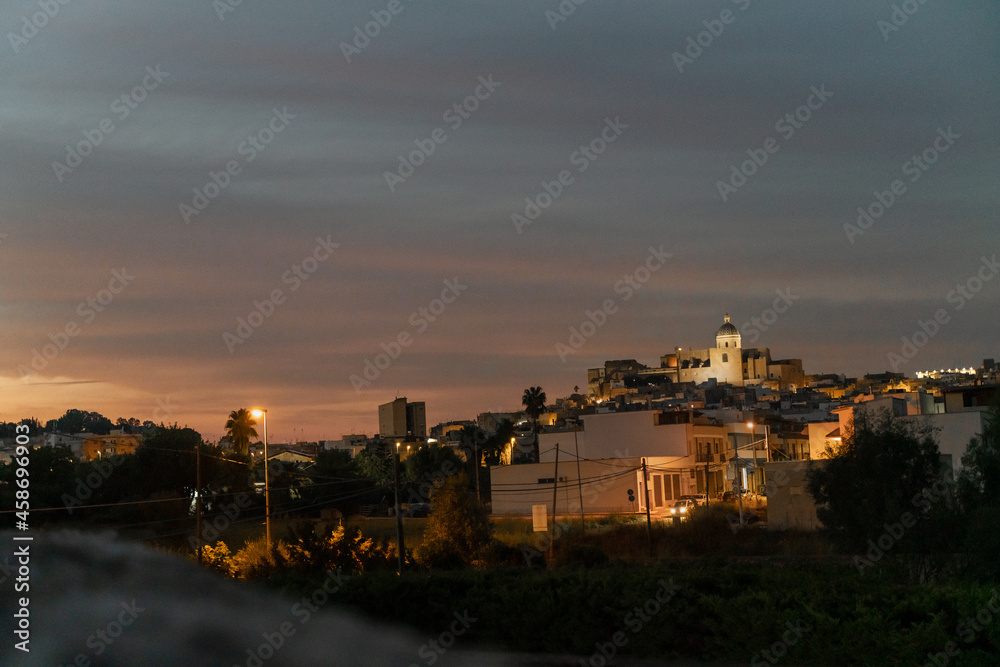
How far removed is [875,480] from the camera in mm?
29047

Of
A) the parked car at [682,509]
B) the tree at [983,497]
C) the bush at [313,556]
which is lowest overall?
the parked car at [682,509]

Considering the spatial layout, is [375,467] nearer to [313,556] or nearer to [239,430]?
[239,430]

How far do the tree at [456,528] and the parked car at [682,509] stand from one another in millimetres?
13500

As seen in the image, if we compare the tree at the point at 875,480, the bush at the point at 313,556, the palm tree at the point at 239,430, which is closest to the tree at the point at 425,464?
the palm tree at the point at 239,430

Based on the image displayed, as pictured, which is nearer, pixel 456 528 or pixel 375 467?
pixel 456 528

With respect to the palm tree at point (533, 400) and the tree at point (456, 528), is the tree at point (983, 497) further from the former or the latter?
the palm tree at point (533, 400)

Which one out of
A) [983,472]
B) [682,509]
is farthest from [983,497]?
[682,509]

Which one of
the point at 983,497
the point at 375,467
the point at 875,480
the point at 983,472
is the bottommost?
the point at 983,497

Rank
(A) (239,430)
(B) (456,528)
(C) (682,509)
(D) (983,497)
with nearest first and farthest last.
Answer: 1. (D) (983,497)
2. (B) (456,528)
3. (C) (682,509)
4. (A) (239,430)

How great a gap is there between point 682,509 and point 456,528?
77.6ft

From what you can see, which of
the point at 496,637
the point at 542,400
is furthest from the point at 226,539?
the point at 542,400

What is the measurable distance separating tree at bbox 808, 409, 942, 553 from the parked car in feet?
63.3

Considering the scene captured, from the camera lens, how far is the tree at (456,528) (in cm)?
3909

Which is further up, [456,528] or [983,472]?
[983,472]
